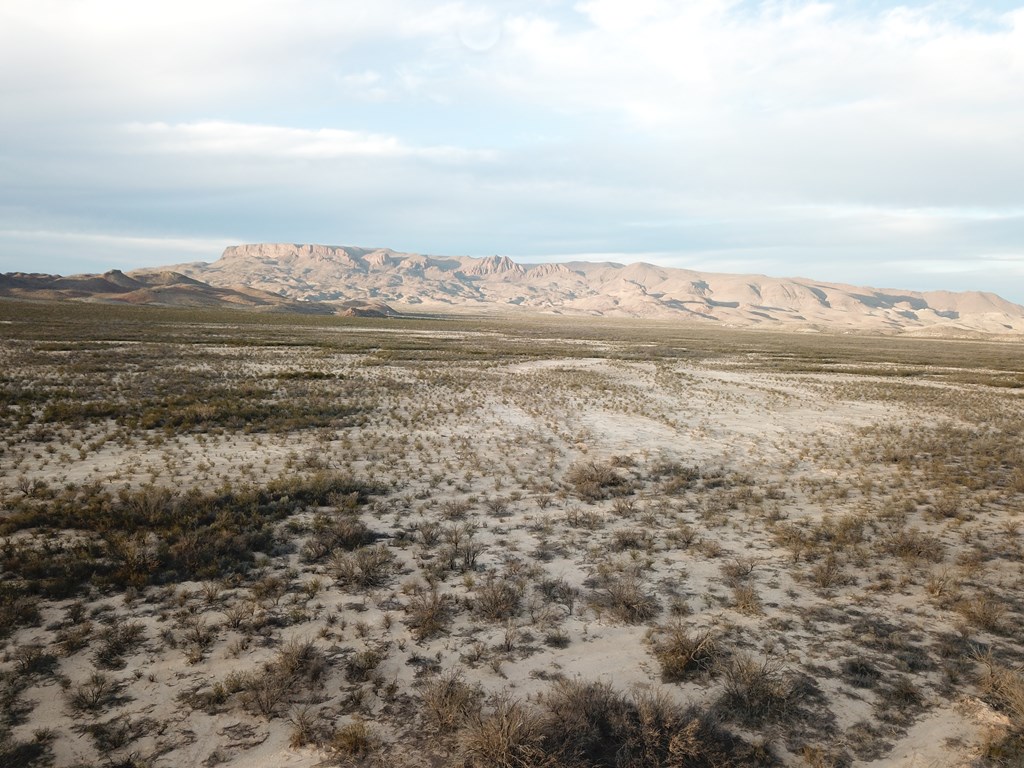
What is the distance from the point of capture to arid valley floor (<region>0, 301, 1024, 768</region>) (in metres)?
5.40

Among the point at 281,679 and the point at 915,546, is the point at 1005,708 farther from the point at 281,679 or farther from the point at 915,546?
the point at 281,679

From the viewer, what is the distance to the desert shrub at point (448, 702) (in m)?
5.46

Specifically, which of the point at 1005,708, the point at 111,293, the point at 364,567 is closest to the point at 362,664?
the point at 364,567

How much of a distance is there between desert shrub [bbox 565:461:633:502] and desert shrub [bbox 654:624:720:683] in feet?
19.2

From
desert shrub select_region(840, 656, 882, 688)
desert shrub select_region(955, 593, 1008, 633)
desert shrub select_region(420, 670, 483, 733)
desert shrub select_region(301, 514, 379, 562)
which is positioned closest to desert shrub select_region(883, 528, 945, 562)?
desert shrub select_region(955, 593, 1008, 633)

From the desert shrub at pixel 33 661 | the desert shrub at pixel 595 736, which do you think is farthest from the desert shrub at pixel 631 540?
the desert shrub at pixel 33 661

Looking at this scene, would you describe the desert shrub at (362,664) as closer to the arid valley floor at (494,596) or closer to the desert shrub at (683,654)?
the arid valley floor at (494,596)

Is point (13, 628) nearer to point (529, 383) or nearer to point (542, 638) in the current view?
point (542, 638)

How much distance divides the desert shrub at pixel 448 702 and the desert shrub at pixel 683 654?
2404 mm

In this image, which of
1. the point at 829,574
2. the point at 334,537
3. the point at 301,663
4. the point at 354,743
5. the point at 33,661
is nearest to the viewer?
the point at 354,743

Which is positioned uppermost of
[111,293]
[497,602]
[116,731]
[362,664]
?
[111,293]

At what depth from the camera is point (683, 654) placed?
259 inches

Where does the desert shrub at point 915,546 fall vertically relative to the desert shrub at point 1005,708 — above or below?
above

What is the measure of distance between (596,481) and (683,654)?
7.36 meters
